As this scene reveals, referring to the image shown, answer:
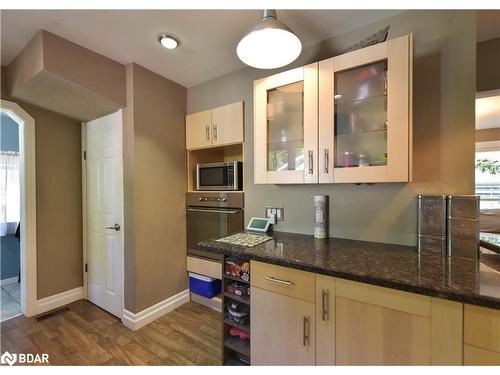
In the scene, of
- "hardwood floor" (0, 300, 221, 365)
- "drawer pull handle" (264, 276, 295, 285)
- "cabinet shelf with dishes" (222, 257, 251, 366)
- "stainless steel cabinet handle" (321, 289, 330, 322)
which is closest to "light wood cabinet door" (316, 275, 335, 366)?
"stainless steel cabinet handle" (321, 289, 330, 322)

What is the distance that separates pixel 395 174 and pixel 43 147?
3.03 meters

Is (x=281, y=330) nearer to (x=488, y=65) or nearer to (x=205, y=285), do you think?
(x=205, y=285)

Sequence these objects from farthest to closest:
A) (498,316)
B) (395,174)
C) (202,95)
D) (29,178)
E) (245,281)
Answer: (202,95), (29,178), (245,281), (395,174), (498,316)

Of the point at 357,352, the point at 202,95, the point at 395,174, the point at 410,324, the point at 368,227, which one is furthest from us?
the point at 202,95

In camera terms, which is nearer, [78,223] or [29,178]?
[29,178]

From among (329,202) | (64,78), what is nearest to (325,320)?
(329,202)

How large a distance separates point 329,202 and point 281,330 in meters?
0.91

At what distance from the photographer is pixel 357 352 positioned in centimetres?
104

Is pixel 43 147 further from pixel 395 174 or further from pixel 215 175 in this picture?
pixel 395 174

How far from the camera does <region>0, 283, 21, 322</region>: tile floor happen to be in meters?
2.19

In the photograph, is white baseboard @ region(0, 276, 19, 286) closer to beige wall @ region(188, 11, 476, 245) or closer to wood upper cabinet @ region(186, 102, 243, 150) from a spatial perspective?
wood upper cabinet @ region(186, 102, 243, 150)

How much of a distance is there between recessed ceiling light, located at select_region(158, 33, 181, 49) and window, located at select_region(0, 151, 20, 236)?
8.74ft

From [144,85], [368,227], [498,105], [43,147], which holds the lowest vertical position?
[368,227]
